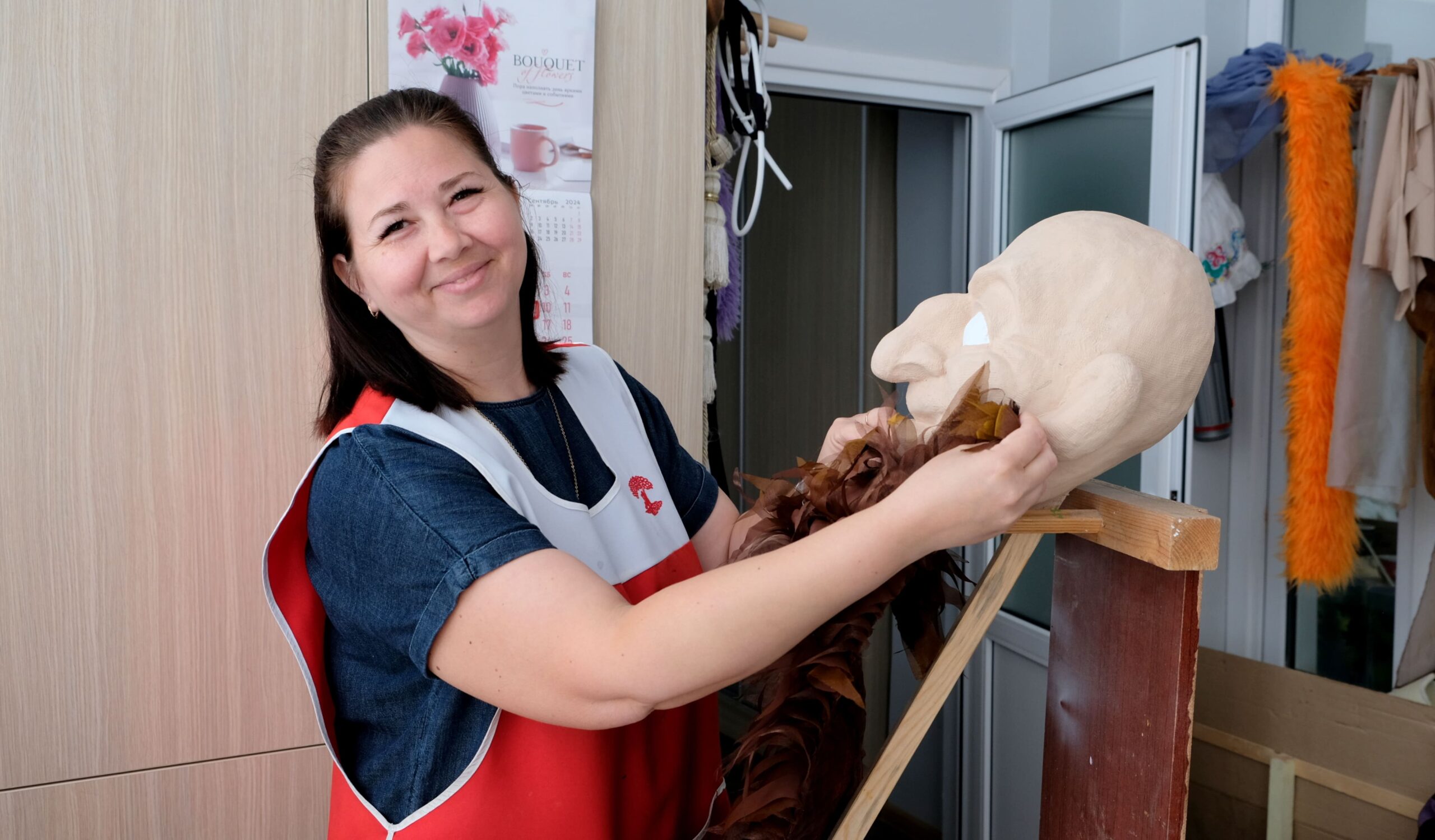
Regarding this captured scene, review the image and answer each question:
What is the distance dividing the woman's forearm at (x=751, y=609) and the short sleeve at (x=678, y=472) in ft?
1.73

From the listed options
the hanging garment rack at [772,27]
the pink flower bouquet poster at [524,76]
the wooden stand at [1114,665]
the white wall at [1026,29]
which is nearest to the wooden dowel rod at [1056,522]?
the wooden stand at [1114,665]

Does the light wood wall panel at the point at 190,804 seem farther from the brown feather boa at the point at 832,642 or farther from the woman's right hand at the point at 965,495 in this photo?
the woman's right hand at the point at 965,495

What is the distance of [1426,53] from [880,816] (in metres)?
2.96

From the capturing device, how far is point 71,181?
1.33 meters

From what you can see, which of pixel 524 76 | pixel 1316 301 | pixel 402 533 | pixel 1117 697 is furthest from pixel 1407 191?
pixel 402 533

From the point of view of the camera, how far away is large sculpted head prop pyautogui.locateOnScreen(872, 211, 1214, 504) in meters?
0.81

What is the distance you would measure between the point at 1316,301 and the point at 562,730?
7.00 ft

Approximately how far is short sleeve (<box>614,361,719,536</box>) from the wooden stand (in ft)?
1.58

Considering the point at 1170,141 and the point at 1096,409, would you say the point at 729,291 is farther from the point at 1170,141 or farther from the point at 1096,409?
the point at 1096,409

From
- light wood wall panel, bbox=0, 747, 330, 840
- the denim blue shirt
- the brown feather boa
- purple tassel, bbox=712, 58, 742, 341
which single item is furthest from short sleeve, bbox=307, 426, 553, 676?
purple tassel, bbox=712, 58, 742, 341

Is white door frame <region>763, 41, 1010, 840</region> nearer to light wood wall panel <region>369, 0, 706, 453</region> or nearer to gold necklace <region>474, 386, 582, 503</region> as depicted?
light wood wall panel <region>369, 0, 706, 453</region>

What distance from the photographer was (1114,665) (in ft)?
2.95

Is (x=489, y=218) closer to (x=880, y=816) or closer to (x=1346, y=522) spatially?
(x=1346, y=522)

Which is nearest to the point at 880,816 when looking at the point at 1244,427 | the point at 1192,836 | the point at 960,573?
the point at 1192,836
